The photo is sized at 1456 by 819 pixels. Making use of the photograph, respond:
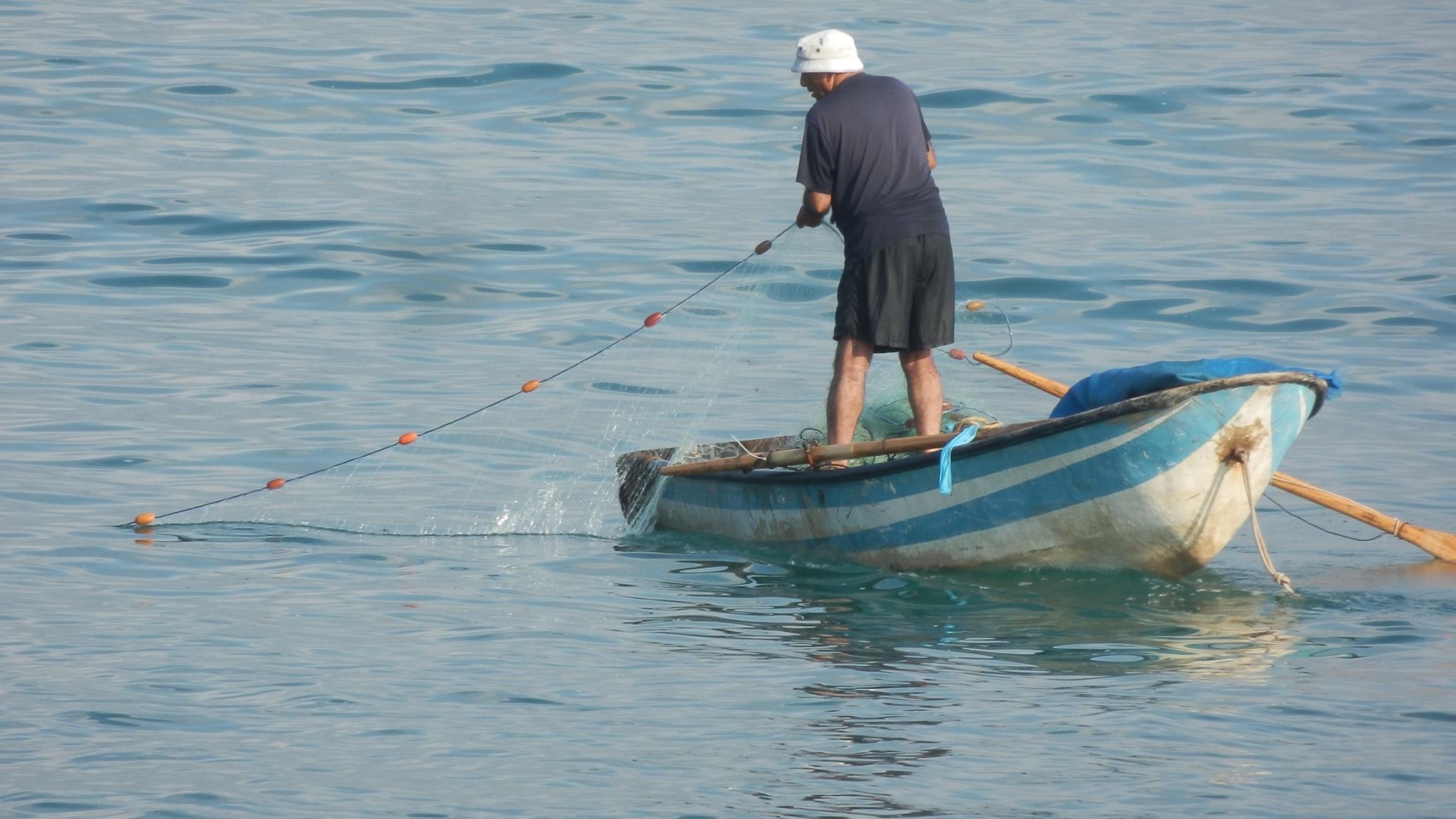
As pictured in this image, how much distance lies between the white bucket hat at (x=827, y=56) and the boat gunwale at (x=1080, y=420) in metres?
1.69

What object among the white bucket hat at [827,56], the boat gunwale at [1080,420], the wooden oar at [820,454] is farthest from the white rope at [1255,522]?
the white bucket hat at [827,56]

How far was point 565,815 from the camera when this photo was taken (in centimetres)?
546

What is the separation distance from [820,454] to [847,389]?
1.14 ft

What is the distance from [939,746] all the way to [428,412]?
6090mm

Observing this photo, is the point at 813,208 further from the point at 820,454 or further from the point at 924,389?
the point at 820,454

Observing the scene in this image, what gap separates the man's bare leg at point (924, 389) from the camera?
819 centimetres

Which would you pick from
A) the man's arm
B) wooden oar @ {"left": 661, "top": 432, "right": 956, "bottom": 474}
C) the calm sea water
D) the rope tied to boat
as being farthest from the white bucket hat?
the rope tied to boat

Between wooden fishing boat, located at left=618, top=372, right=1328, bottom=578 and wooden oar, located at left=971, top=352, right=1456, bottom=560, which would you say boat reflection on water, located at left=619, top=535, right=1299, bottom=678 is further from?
wooden oar, located at left=971, top=352, right=1456, bottom=560

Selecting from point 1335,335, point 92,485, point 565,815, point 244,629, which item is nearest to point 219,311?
point 92,485

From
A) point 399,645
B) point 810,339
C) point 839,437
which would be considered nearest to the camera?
point 399,645

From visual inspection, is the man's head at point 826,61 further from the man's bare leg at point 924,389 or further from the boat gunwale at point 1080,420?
the boat gunwale at point 1080,420

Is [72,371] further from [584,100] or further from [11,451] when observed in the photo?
[584,100]

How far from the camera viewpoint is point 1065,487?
751cm

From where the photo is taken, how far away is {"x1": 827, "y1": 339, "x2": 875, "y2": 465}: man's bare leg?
8.19 metres
